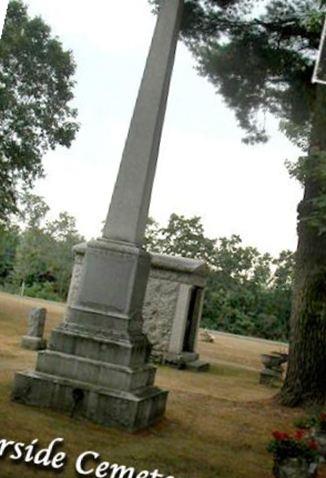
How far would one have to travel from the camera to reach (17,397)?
194 inches

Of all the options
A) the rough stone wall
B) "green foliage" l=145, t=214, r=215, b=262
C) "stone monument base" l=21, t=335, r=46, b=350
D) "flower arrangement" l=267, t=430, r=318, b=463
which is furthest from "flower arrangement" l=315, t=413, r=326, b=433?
the rough stone wall

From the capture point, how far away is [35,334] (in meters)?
8.99

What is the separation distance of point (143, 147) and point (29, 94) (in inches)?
75.3

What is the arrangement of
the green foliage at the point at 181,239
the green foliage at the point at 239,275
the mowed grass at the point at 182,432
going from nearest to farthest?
1. the mowed grass at the point at 182,432
2. the green foliage at the point at 239,275
3. the green foliage at the point at 181,239

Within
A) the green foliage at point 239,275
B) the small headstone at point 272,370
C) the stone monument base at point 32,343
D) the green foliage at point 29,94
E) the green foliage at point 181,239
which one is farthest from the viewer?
the small headstone at point 272,370

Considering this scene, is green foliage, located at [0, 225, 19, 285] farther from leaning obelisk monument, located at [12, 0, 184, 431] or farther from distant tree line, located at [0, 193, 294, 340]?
leaning obelisk monument, located at [12, 0, 184, 431]

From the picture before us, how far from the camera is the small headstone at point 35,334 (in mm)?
8773

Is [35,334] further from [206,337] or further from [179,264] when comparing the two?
[206,337]

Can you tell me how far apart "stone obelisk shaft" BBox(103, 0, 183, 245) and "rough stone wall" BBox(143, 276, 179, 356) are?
5.06m

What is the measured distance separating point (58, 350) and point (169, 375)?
396 cm

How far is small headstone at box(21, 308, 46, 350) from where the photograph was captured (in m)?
8.77

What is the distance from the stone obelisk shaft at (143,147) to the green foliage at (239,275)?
1.76 m

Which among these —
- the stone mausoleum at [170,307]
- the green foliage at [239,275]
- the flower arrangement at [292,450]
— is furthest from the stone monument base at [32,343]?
the flower arrangement at [292,450]

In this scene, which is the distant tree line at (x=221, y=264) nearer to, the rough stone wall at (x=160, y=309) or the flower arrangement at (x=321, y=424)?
the rough stone wall at (x=160, y=309)
